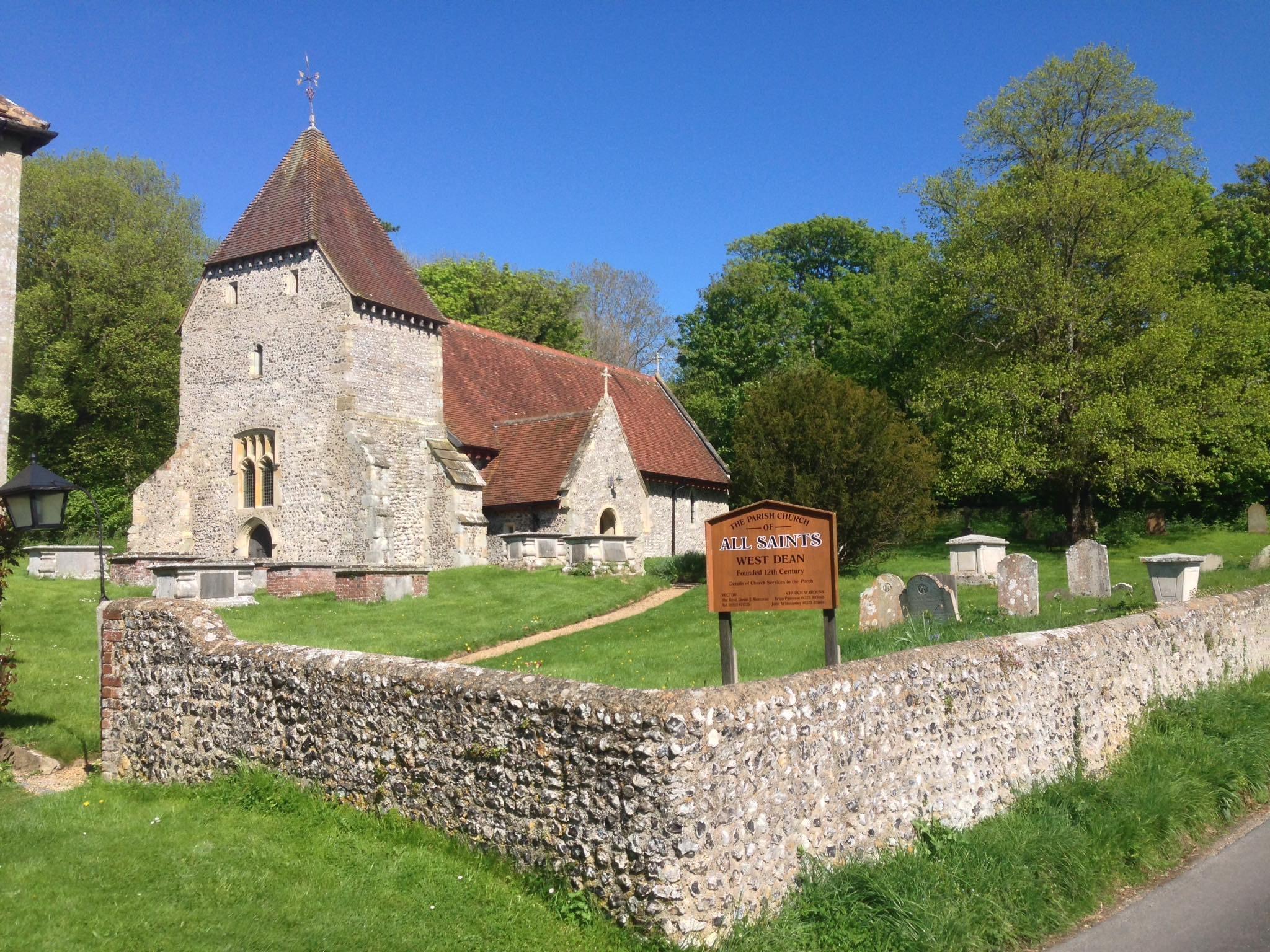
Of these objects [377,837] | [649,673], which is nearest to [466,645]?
[649,673]

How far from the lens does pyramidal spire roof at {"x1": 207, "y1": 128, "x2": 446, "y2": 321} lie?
24953mm

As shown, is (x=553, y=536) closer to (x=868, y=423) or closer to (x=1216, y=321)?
(x=868, y=423)

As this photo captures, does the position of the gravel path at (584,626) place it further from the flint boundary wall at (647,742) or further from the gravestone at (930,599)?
the flint boundary wall at (647,742)

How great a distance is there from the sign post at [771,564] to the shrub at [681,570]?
16.2 m

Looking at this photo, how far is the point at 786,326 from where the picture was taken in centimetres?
4406

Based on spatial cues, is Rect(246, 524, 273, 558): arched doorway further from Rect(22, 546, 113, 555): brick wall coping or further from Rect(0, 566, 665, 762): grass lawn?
Rect(0, 566, 665, 762): grass lawn

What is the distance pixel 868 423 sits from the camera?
77.2 feet

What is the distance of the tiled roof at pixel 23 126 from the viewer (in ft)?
50.1

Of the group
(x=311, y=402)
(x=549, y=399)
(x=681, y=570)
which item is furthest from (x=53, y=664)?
(x=549, y=399)

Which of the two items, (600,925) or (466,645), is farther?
(466,645)

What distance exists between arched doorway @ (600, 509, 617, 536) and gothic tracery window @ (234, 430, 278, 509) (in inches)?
349

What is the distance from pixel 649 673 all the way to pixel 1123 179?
28.3 m

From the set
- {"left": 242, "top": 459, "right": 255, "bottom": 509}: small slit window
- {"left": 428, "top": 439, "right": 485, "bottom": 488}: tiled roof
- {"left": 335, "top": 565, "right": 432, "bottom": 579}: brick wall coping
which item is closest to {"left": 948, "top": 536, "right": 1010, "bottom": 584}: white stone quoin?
{"left": 335, "top": 565, "right": 432, "bottom": 579}: brick wall coping

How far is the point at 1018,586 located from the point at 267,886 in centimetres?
1235
